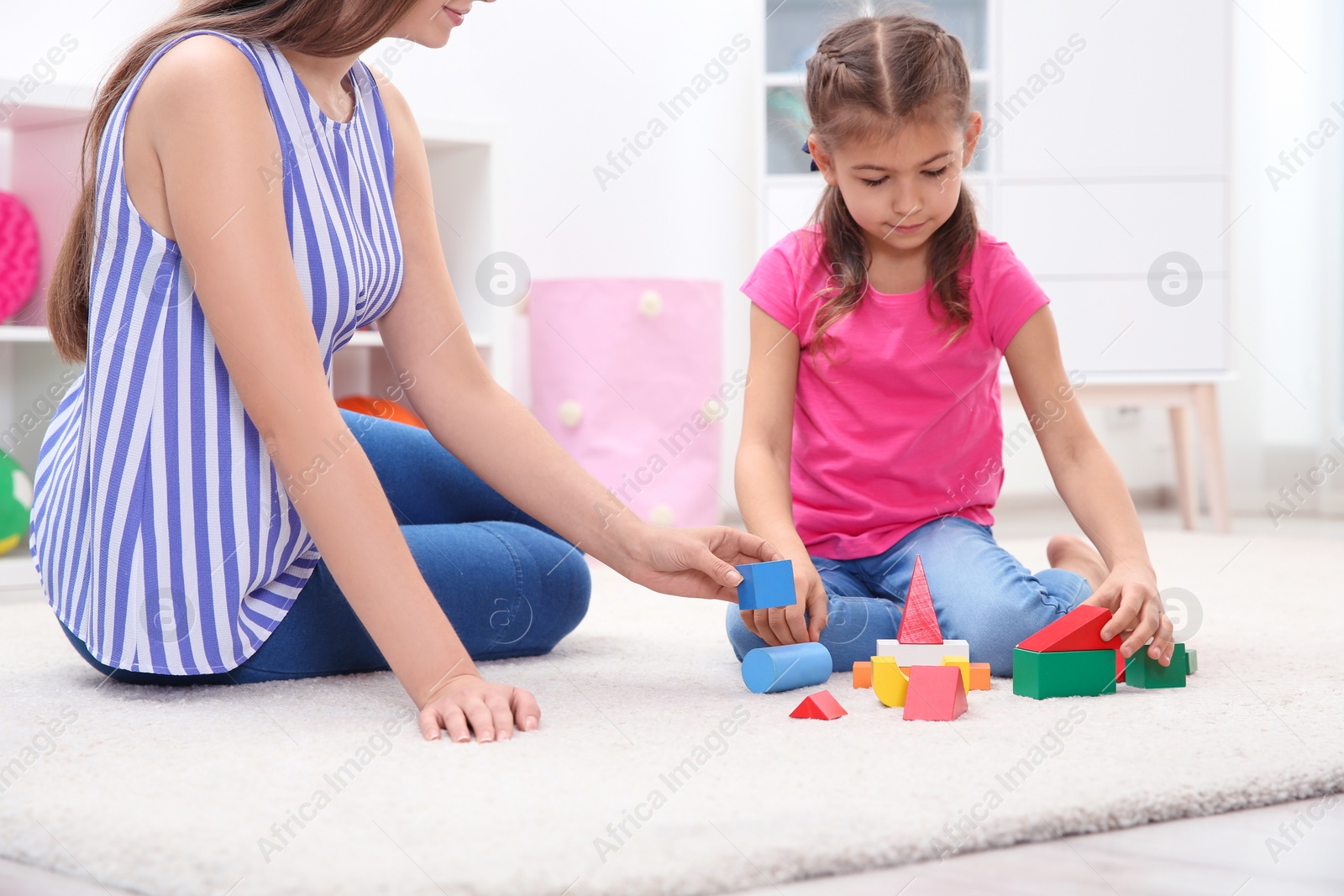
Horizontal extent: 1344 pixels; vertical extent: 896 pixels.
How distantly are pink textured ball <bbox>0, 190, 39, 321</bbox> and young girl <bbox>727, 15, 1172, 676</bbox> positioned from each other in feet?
Answer: 3.71

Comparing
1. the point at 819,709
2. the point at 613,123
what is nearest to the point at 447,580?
the point at 819,709

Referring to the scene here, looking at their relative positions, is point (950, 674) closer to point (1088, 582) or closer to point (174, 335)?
point (1088, 582)

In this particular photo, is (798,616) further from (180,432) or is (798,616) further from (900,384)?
(180,432)

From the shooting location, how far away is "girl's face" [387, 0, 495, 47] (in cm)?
91

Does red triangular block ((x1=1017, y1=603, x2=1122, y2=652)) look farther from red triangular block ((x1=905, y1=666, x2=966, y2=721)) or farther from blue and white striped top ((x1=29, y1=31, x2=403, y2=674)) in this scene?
blue and white striped top ((x1=29, y1=31, x2=403, y2=674))

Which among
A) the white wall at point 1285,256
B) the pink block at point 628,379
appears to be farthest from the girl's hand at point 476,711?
the white wall at point 1285,256

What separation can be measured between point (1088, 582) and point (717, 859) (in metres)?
0.72

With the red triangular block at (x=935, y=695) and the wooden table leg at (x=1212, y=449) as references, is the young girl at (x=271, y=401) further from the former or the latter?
the wooden table leg at (x=1212, y=449)

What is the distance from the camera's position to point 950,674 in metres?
0.88

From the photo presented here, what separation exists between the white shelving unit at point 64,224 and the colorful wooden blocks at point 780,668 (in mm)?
1073

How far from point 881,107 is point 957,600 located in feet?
1.40

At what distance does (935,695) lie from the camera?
2.90ft

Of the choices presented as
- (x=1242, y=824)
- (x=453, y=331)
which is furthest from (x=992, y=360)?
(x=1242, y=824)

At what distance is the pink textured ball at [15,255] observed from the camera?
1.80 metres
